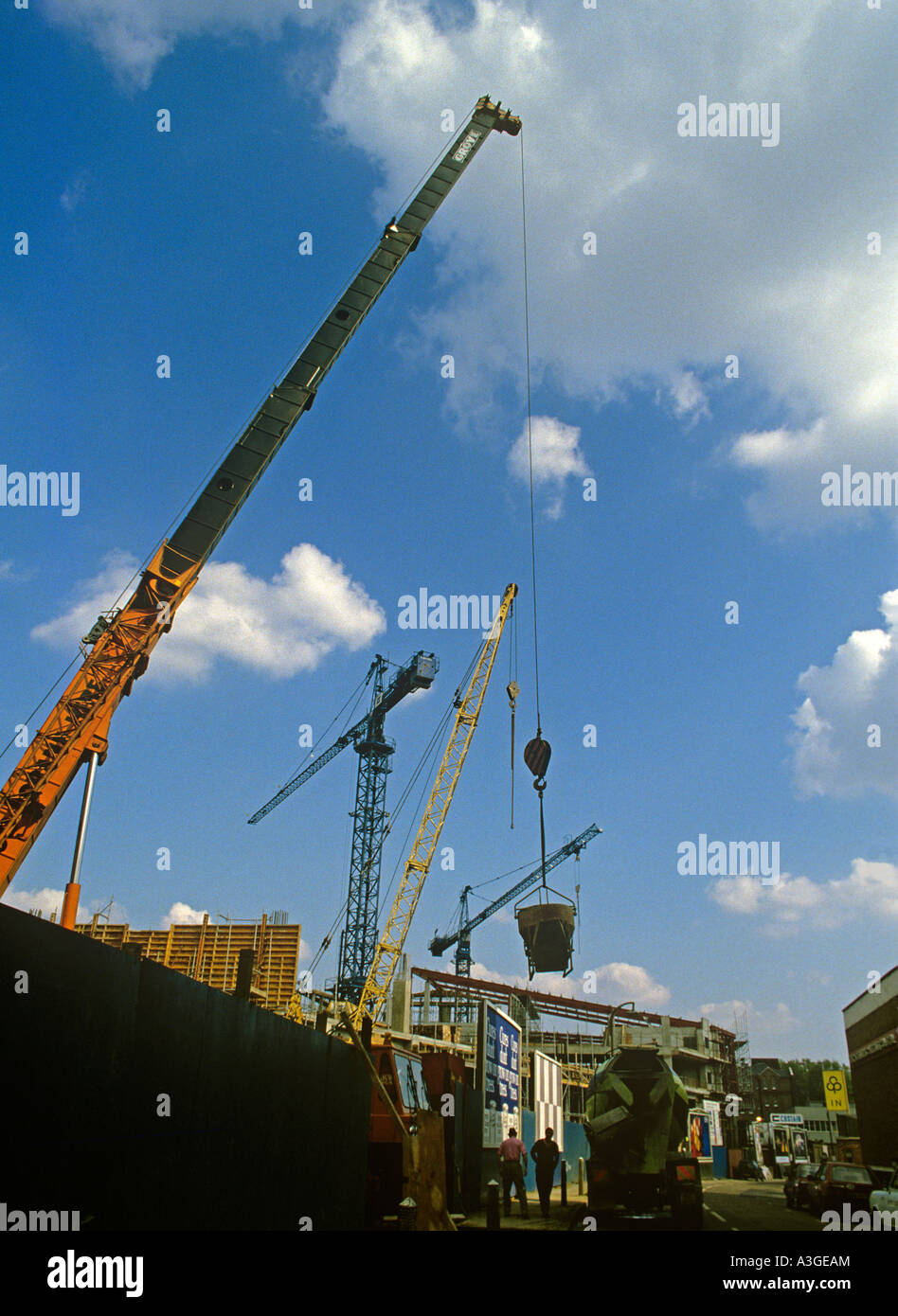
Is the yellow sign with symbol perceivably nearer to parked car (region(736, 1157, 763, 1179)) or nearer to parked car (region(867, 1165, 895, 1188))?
parked car (region(867, 1165, 895, 1188))

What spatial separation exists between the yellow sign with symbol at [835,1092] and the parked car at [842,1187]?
13690 mm

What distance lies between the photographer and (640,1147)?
43.4ft

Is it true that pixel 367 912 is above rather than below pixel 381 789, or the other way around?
below

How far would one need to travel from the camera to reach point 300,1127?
950 centimetres

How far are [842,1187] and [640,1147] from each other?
8.30 m

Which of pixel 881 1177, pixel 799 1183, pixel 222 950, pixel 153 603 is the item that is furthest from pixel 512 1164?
pixel 222 950

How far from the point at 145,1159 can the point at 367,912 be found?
189ft

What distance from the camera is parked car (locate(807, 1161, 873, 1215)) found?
708 inches

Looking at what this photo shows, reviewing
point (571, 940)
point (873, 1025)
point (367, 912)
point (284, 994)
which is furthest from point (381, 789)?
point (571, 940)

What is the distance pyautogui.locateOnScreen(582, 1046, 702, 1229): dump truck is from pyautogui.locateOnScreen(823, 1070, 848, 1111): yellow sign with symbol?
73.3 ft

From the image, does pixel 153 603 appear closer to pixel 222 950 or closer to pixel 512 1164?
pixel 512 1164
